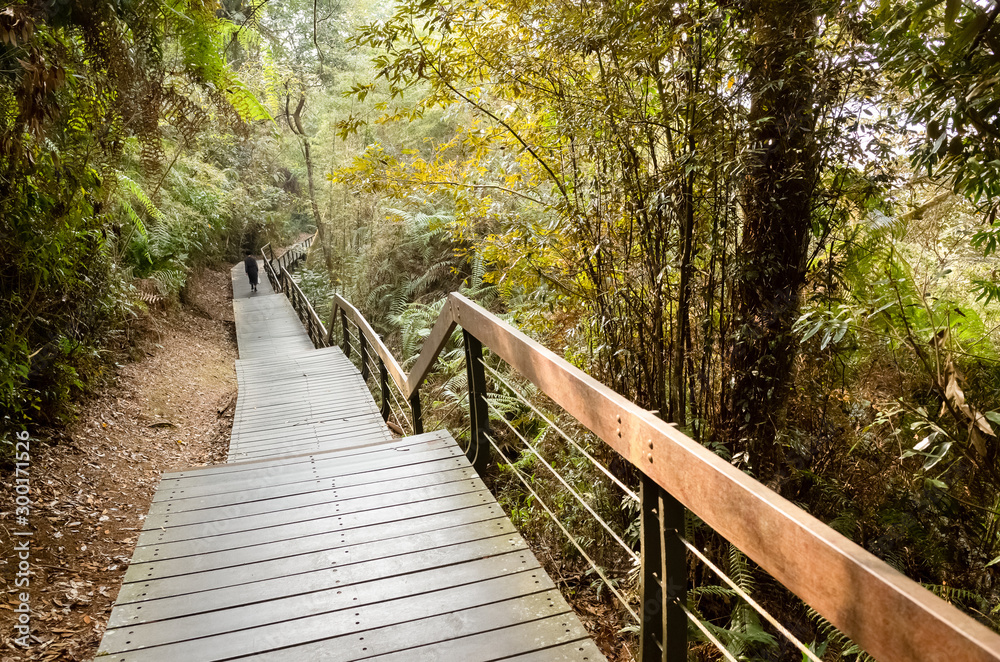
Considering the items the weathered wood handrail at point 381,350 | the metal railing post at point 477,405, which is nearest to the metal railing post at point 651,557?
the metal railing post at point 477,405

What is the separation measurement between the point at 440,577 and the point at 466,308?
1.38 meters

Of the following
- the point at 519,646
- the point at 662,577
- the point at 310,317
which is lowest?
the point at 310,317

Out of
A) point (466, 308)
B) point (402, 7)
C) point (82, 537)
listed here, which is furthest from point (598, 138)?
point (82, 537)

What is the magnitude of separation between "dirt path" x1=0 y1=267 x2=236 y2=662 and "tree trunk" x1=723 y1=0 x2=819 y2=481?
380 centimetres

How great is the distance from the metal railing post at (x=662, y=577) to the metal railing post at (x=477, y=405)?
159cm

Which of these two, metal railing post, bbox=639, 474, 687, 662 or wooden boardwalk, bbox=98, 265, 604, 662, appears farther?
wooden boardwalk, bbox=98, 265, 604, 662

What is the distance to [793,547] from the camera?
115 centimetres

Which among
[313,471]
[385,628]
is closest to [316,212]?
[313,471]

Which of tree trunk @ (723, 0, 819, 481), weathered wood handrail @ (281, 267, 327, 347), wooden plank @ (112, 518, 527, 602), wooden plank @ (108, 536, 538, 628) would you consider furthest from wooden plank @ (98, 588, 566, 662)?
weathered wood handrail @ (281, 267, 327, 347)

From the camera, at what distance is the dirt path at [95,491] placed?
3723 mm

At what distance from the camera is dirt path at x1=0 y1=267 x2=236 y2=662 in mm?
3723

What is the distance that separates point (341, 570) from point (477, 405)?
3.85ft

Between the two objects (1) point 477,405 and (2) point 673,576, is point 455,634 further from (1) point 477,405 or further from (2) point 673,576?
(1) point 477,405

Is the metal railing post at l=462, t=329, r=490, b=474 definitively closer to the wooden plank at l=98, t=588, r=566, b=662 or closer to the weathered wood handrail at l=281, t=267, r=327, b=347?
the wooden plank at l=98, t=588, r=566, b=662
